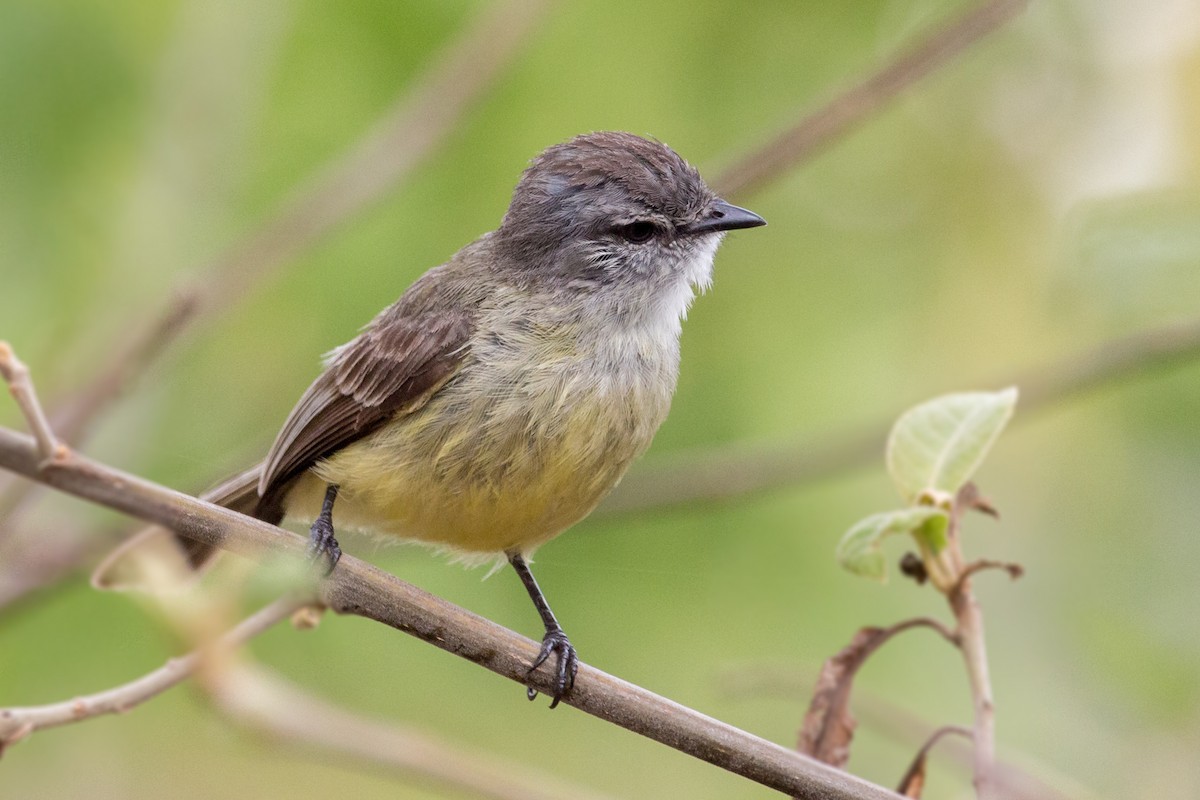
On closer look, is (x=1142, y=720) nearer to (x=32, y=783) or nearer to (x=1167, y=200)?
(x=1167, y=200)

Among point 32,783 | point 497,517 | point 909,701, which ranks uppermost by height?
point 909,701

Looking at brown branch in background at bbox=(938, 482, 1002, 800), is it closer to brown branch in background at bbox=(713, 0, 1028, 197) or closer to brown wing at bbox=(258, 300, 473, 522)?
brown branch in background at bbox=(713, 0, 1028, 197)

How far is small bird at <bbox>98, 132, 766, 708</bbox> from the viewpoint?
368 cm

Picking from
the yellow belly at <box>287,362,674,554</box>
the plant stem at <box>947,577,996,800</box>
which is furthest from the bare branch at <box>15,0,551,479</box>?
the plant stem at <box>947,577,996,800</box>

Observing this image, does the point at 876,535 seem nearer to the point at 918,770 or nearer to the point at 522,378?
the point at 918,770

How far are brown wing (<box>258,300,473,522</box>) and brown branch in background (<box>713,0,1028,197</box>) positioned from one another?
0.92 metres

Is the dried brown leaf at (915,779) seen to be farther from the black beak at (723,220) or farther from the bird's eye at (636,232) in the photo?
the bird's eye at (636,232)

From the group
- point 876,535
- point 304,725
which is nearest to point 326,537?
point 304,725

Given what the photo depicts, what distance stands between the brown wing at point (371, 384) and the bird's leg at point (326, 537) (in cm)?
13

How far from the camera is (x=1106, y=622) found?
407cm

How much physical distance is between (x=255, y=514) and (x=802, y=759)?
2.23m

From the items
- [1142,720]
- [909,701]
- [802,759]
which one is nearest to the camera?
[802,759]

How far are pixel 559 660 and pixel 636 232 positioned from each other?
1.30m

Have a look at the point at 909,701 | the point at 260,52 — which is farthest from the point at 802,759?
the point at 260,52
